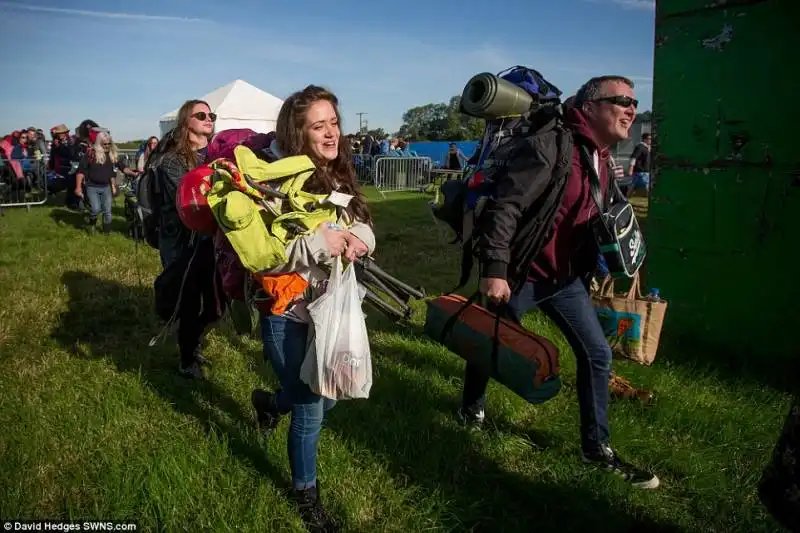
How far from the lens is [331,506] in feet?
8.68

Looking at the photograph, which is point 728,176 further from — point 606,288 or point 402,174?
point 402,174

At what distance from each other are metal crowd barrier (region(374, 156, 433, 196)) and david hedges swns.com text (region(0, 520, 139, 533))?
1643 cm

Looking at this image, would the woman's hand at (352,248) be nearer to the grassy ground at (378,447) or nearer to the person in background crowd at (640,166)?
the grassy ground at (378,447)

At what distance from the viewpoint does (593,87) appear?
277cm

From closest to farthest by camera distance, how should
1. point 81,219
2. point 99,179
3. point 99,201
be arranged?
point 99,179 < point 99,201 < point 81,219

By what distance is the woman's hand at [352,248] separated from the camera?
2.28 m

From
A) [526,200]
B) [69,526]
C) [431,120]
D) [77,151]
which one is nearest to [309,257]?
[526,200]

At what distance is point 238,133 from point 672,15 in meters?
3.55

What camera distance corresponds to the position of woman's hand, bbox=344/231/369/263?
7.47ft

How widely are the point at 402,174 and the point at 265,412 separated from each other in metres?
16.7

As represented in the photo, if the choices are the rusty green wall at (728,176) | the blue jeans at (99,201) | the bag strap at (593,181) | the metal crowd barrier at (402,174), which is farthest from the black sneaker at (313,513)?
the metal crowd barrier at (402,174)

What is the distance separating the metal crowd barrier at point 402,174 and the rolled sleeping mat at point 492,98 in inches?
621

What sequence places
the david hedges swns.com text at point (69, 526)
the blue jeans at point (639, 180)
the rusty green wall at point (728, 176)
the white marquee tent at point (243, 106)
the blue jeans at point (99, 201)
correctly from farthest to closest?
the white marquee tent at point (243, 106) < the blue jeans at point (639, 180) < the blue jeans at point (99, 201) < the rusty green wall at point (728, 176) < the david hedges swns.com text at point (69, 526)

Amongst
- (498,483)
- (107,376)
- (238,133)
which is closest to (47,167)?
(107,376)
